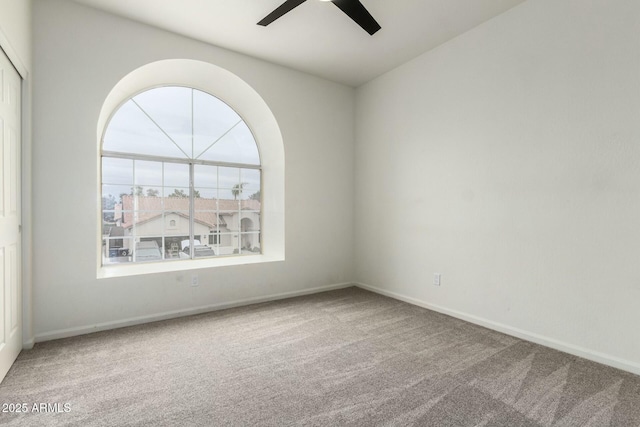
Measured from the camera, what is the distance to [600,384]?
2020 mm

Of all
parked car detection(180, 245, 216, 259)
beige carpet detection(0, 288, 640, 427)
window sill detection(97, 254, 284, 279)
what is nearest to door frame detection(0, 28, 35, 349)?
beige carpet detection(0, 288, 640, 427)

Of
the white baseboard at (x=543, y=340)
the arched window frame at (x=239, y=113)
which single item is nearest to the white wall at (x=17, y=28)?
the arched window frame at (x=239, y=113)

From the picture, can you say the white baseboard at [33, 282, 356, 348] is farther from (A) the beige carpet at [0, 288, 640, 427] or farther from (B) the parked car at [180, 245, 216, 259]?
(B) the parked car at [180, 245, 216, 259]

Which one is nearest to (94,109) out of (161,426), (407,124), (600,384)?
(161,426)

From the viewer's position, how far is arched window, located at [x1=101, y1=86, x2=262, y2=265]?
3.54m

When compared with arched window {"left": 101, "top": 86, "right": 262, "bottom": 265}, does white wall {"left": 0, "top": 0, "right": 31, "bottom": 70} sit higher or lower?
higher

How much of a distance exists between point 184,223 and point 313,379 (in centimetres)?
263

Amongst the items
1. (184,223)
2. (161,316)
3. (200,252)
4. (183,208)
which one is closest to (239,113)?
(183,208)

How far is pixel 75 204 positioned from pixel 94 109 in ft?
2.88

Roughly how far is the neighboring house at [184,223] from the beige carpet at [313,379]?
44.6 inches

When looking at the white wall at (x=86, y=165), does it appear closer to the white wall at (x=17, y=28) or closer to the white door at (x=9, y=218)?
the white wall at (x=17, y=28)

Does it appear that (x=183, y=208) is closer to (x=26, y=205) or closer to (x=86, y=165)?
(x=86, y=165)

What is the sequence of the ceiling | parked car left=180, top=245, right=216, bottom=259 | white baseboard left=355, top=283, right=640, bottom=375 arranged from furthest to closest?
parked car left=180, top=245, right=216, bottom=259 < the ceiling < white baseboard left=355, top=283, right=640, bottom=375

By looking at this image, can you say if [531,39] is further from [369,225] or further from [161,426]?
[161,426]
